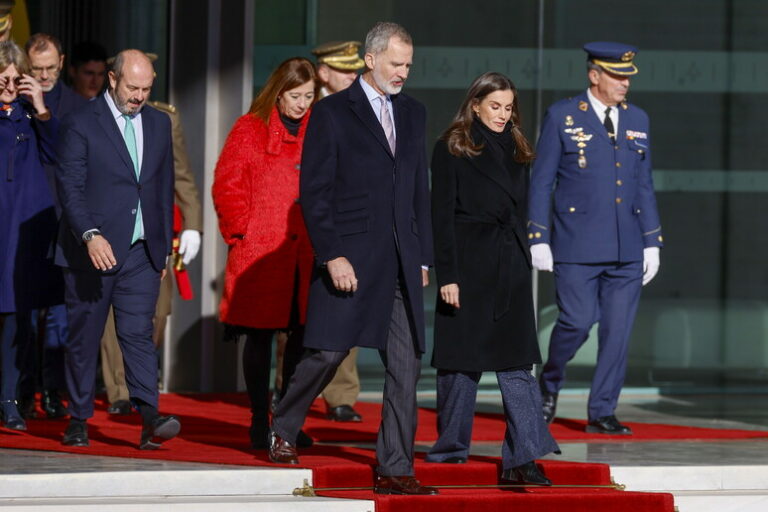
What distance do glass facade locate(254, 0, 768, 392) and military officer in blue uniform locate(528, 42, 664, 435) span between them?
2.10 m

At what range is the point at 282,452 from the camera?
22.5 ft

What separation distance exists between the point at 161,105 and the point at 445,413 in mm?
2857

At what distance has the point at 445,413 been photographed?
23.6 feet

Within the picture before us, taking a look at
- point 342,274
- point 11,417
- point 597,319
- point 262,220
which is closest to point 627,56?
point 597,319

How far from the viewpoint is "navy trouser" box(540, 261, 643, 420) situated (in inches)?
332

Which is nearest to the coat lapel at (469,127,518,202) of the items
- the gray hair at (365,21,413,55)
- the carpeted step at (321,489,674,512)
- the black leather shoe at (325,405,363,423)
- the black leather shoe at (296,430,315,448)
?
the gray hair at (365,21,413,55)

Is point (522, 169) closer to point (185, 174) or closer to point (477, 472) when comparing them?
point (477, 472)

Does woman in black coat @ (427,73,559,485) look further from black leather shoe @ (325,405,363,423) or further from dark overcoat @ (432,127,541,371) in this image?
black leather shoe @ (325,405,363,423)

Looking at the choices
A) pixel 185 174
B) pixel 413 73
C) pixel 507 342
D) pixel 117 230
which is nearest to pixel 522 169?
pixel 507 342

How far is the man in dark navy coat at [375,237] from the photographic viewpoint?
254 inches

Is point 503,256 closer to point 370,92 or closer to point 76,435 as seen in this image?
point 370,92

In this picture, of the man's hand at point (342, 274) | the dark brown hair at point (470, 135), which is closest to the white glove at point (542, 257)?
the dark brown hair at point (470, 135)

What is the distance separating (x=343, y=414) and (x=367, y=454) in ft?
5.30

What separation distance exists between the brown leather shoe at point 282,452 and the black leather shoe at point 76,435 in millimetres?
999
